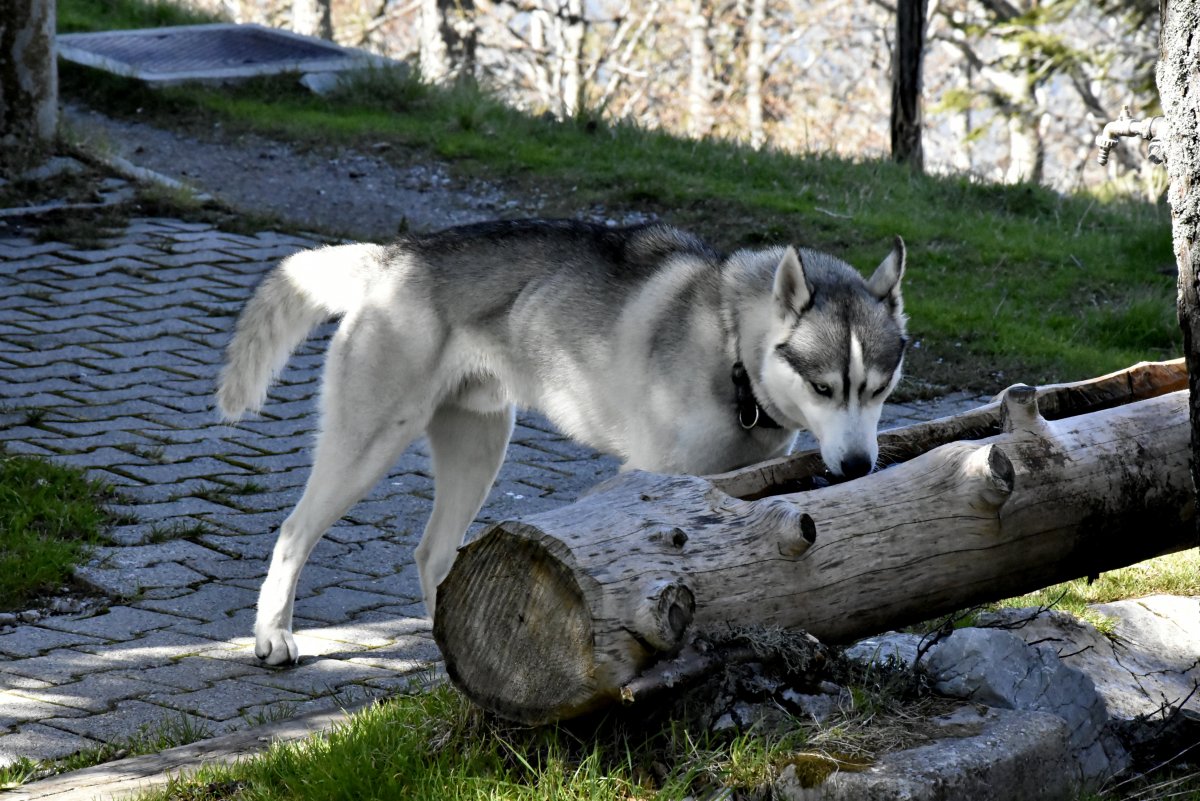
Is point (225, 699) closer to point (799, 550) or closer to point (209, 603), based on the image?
point (209, 603)

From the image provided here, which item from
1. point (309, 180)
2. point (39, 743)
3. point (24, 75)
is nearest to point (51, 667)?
point (39, 743)

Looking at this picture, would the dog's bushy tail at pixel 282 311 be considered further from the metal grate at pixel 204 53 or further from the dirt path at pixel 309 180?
the metal grate at pixel 204 53

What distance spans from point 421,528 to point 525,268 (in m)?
1.69

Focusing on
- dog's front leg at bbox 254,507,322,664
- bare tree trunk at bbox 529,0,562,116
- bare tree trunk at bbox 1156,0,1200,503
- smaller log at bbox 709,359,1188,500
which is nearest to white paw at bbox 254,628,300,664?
dog's front leg at bbox 254,507,322,664

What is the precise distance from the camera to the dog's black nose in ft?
13.6

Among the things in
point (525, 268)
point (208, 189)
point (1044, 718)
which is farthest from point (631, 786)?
point (208, 189)

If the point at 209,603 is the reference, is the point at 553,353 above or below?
above

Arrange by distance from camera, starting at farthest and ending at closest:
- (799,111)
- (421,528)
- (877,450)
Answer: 1. (799,111)
2. (421,528)
3. (877,450)

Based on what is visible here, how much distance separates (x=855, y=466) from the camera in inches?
163

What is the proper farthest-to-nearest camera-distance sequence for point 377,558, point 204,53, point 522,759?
point 204,53, point 377,558, point 522,759

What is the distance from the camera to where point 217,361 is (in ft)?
27.2

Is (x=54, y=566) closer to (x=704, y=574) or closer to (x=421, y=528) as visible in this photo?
(x=421, y=528)

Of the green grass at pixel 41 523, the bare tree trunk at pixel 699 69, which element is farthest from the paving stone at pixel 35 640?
the bare tree trunk at pixel 699 69

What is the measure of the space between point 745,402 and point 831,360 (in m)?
0.39
